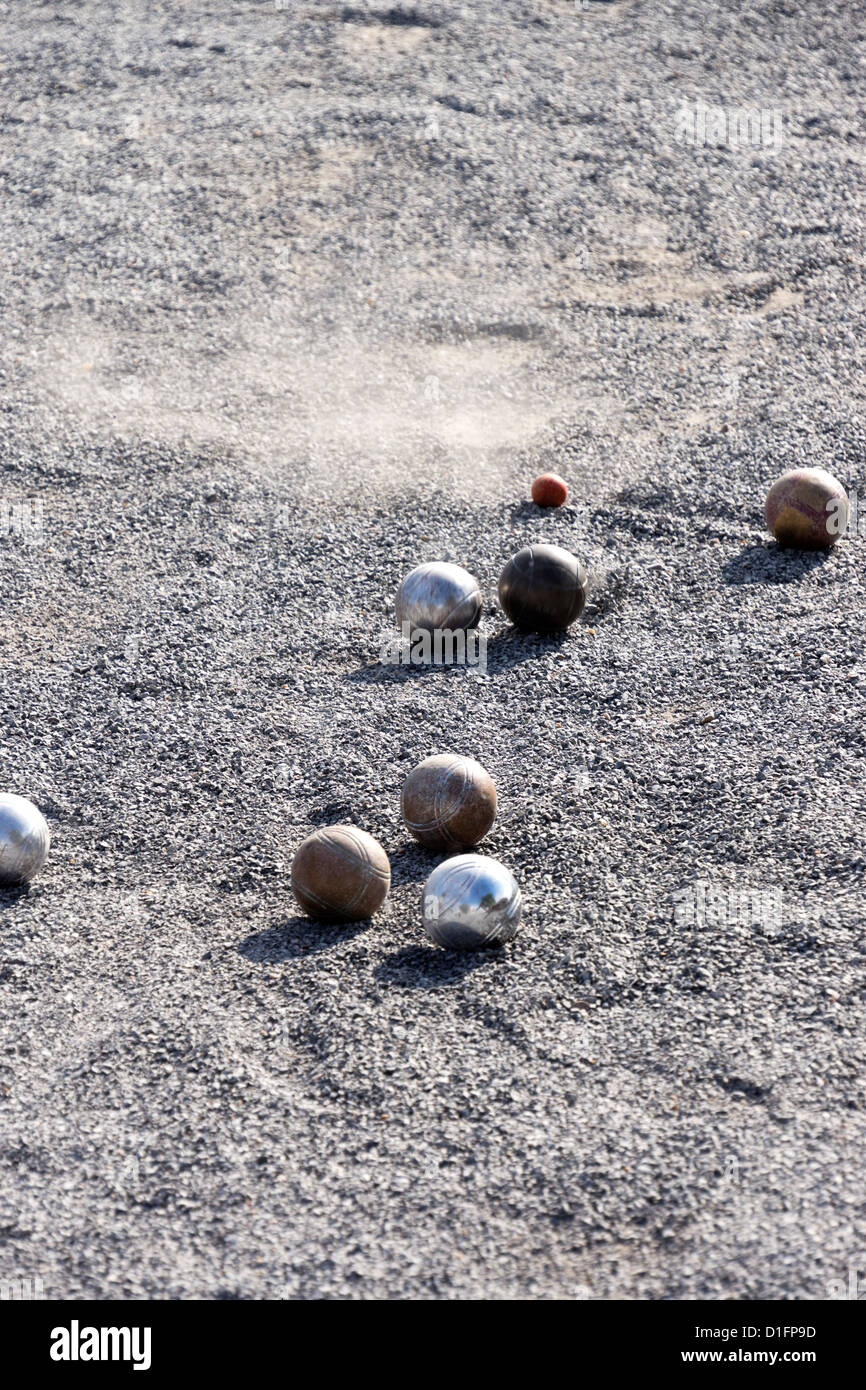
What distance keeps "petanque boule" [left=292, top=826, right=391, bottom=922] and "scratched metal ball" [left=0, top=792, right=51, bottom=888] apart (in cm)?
146

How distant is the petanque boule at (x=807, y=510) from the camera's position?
991 centimetres

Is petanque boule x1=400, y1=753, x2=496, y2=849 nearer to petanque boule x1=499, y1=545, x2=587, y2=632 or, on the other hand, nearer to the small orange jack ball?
petanque boule x1=499, y1=545, x2=587, y2=632

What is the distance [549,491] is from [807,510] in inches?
80.6

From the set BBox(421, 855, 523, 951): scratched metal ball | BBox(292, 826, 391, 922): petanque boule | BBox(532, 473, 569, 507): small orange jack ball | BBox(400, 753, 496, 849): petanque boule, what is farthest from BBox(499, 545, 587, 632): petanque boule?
BBox(421, 855, 523, 951): scratched metal ball

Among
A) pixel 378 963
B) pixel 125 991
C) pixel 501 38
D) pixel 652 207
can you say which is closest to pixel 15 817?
pixel 125 991

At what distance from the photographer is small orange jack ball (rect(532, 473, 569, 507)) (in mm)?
10797

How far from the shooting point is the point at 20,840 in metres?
7.16

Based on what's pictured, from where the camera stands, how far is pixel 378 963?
21.8 ft

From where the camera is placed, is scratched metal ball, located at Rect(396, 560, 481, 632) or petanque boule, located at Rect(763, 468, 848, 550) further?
petanque boule, located at Rect(763, 468, 848, 550)

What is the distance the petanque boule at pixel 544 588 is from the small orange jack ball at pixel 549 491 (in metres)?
1.49

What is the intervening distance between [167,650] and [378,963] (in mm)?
3544

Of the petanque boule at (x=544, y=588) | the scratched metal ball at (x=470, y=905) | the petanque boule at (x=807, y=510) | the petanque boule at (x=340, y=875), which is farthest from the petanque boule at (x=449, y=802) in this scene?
the petanque boule at (x=807, y=510)

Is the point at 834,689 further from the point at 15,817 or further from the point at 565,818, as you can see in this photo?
the point at 15,817

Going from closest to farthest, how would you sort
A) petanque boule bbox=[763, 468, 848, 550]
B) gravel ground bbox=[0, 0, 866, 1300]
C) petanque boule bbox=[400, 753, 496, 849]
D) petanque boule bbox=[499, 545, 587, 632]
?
gravel ground bbox=[0, 0, 866, 1300] → petanque boule bbox=[400, 753, 496, 849] → petanque boule bbox=[499, 545, 587, 632] → petanque boule bbox=[763, 468, 848, 550]
